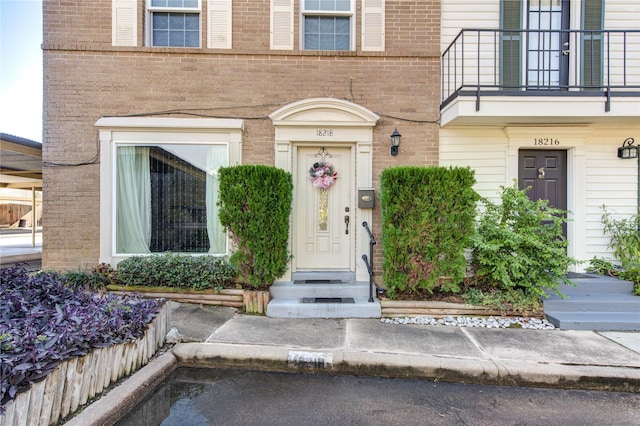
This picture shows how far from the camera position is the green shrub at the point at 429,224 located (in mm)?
4418

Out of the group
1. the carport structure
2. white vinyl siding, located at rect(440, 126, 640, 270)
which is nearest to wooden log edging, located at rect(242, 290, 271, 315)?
white vinyl siding, located at rect(440, 126, 640, 270)

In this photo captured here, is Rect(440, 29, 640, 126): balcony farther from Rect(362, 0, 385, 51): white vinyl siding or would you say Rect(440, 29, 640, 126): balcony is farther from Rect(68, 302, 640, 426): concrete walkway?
Rect(68, 302, 640, 426): concrete walkway

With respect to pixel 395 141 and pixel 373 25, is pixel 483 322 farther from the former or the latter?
pixel 373 25

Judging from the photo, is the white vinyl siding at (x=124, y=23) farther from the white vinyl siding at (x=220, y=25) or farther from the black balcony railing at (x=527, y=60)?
the black balcony railing at (x=527, y=60)

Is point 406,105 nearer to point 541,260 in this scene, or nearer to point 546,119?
point 546,119

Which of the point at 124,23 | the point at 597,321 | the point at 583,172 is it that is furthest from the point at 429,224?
the point at 124,23

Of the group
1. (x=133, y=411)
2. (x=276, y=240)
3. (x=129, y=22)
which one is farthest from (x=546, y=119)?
(x=129, y=22)

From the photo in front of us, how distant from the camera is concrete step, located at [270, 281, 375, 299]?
473 centimetres

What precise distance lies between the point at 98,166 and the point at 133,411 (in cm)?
408

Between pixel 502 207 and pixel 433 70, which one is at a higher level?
pixel 433 70

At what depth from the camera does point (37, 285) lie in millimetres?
3379

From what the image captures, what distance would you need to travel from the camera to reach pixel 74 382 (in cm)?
225

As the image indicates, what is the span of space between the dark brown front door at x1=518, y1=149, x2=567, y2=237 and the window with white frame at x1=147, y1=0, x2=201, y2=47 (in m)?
5.88

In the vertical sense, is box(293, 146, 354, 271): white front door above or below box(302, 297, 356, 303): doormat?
above
